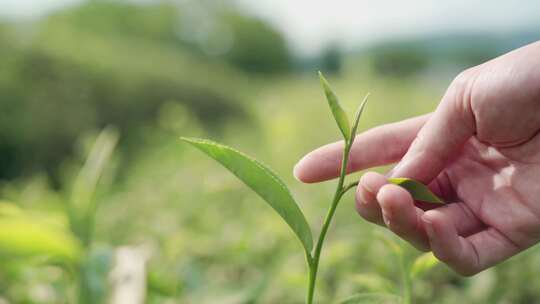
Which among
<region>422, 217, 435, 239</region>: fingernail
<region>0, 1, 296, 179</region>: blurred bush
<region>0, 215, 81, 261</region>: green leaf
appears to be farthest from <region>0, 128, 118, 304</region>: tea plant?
<region>0, 1, 296, 179</region>: blurred bush

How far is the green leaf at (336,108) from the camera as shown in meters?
0.77

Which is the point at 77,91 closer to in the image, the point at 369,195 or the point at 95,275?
the point at 95,275

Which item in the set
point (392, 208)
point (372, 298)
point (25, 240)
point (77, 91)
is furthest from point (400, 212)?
point (77, 91)

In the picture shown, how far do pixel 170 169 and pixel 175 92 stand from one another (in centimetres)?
598

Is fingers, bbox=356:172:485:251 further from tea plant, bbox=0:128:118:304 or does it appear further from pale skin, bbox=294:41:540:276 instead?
tea plant, bbox=0:128:118:304

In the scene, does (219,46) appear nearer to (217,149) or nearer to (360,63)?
(360,63)

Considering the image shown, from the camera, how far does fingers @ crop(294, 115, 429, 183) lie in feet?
3.51

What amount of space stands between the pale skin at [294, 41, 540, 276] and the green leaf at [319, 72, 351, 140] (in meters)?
0.10

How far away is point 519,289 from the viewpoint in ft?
4.91

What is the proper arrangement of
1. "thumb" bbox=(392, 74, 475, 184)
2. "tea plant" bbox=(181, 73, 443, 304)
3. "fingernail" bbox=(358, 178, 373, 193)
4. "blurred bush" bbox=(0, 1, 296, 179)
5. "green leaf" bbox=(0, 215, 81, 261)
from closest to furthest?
1. "green leaf" bbox=(0, 215, 81, 261)
2. "tea plant" bbox=(181, 73, 443, 304)
3. "fingernail" bbox=(358, 178, 373, 193)
4. "thumb" bbox=(392, 74, 475, 184)
5. "blurred bush" bbox=(0, 1, 296, 179)

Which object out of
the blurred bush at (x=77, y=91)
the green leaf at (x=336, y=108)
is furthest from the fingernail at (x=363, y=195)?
the blurred bush at (x=77, y=91)

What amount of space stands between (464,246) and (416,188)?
0.15 meters

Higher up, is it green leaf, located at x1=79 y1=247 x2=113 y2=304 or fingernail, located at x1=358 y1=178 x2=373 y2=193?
fingernail, located at x1=358 y1=178 x2=373 y2=193

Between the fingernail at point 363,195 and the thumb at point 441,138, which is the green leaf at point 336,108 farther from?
the thumb at point 441,138
